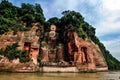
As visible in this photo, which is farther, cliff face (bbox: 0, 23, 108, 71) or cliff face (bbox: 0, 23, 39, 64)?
cliff face (bbox: 0, 23, 108, 71)

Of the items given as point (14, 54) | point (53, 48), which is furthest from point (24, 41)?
point (53, 48)

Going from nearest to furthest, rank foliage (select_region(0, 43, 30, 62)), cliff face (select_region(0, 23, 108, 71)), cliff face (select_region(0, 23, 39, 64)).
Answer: foliage (select_region(0, 43, 30, 62)), cliff face (select_region(0, 23, 39, 64)), cliff face (select_region(0, 23, 108, 71))

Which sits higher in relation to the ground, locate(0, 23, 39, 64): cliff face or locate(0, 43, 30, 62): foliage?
locate(0, 23, 39, 64): cliff face

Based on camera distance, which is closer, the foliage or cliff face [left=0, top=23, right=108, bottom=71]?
the foliage

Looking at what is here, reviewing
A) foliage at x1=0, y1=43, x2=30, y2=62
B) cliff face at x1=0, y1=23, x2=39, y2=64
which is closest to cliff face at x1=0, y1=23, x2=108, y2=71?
cliff face at x1=0, y1=23, x2=39, y2=64

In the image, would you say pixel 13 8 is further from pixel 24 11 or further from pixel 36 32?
pixel 36 32

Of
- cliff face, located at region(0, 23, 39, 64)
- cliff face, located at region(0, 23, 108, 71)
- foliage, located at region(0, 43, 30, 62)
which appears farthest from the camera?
cliff face, located at region(0, 23, 108, 71)

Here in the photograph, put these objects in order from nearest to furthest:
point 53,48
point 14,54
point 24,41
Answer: point 14,54 → point 24,41 → point 53,48

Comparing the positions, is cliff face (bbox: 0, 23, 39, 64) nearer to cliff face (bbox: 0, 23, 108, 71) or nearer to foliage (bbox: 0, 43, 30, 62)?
cliff face (bbox: 0, 23, 108, 71)

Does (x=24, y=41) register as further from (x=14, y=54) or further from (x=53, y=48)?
(x=53, y=48)

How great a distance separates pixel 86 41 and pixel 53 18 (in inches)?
612

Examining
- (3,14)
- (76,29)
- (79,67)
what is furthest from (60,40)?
(3,14)

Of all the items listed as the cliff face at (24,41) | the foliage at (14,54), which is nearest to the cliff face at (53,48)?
the cliff face at (24,41)

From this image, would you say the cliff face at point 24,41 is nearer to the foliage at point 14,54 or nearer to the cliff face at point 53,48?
the cliff face at point 53,48
